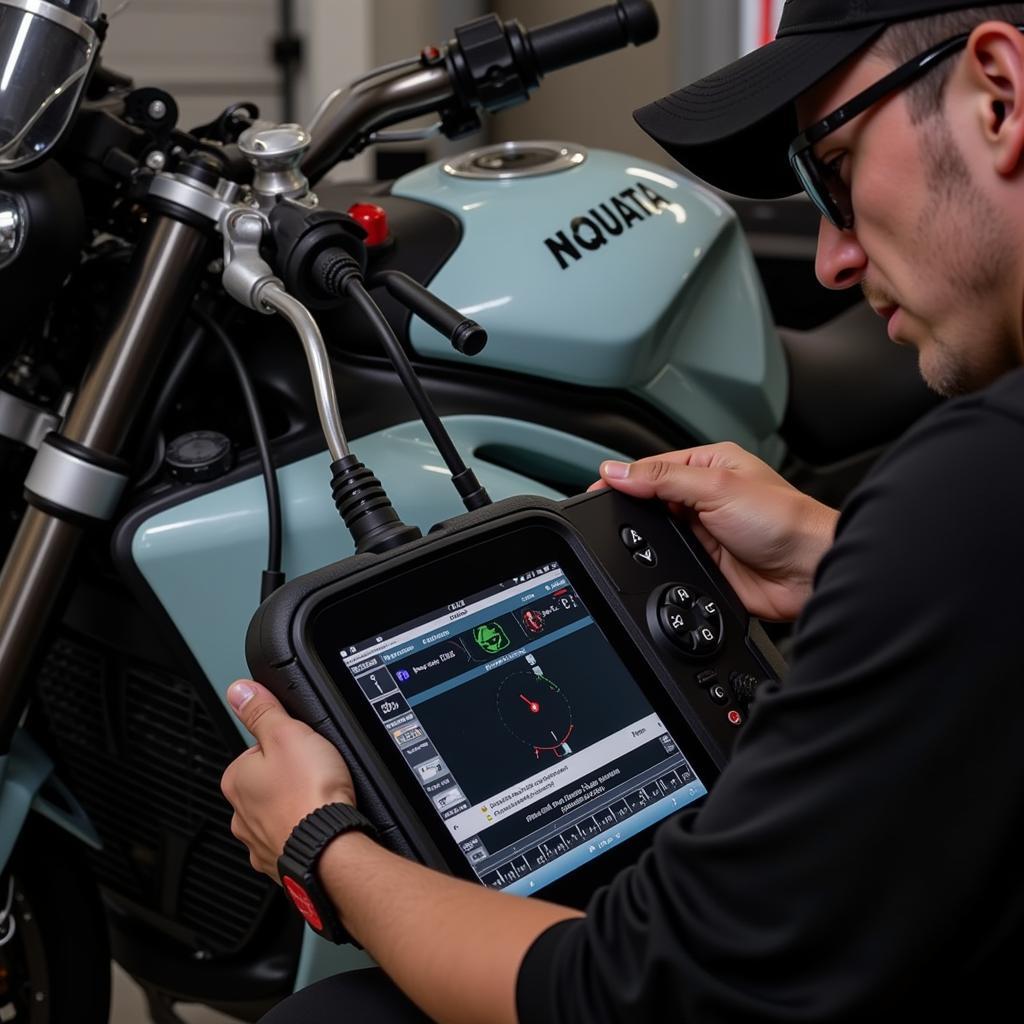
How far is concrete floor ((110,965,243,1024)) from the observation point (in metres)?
1.44

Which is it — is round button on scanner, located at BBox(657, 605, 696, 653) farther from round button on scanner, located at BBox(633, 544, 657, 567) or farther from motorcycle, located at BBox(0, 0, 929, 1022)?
motorcycle, located at BBox(0, 0, 929, 1022)

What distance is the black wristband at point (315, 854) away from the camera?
0.69m

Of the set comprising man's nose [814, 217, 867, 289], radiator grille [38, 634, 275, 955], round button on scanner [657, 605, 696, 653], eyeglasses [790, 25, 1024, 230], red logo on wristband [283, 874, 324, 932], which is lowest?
radiator grille [38, 634, 275, 955]

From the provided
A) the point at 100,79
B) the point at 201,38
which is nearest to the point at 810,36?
the point at 100,79

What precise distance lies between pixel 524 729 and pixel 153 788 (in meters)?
0.44

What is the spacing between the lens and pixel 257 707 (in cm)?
74

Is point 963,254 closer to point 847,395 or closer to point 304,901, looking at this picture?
A: point 304,901

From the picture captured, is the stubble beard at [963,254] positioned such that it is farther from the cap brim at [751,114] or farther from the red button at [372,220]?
the red button at [372,220]

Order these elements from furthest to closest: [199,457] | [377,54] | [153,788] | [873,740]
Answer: [377,54], [153,788], [199,457], [873,740]

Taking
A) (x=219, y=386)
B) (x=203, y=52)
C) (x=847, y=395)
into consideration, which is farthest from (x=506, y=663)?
(x=203, y=52)

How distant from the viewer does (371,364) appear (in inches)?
41.2

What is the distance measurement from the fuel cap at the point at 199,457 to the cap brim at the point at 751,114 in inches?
14.8

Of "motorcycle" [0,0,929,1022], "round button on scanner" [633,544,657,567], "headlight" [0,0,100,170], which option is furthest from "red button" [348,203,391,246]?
"round button on scanner" [633,544,657,567]

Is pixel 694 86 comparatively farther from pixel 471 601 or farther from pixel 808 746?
pixel 808 746
